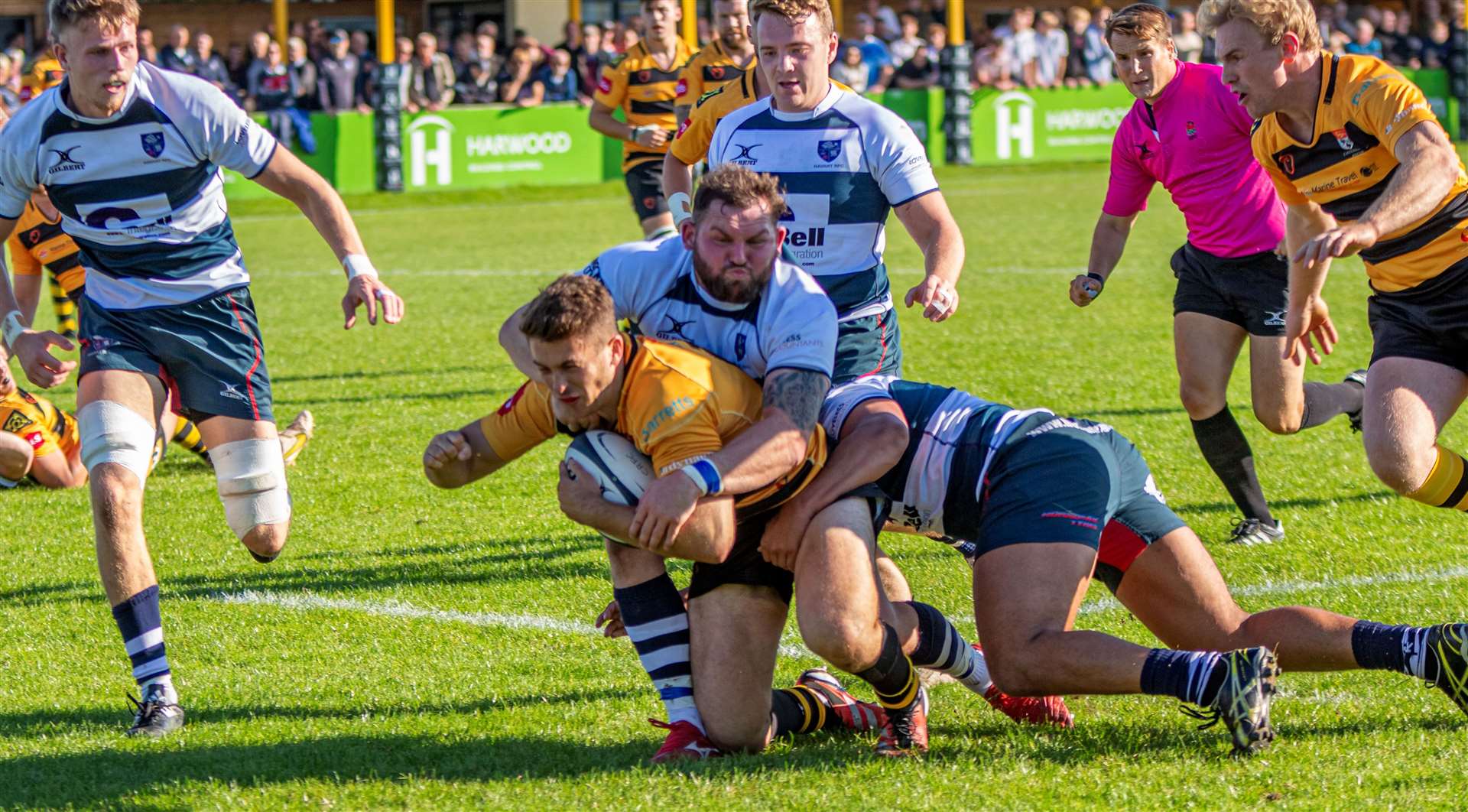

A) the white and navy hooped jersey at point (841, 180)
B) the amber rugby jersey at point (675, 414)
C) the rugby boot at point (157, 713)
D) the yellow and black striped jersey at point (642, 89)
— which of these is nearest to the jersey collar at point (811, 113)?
the white and navy hooped jersey at point (841, 180)

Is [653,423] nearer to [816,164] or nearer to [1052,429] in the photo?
[1052,429]

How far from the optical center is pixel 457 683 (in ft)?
17.1

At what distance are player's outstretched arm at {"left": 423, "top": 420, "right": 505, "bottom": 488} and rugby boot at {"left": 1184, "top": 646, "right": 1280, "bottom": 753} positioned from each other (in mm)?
1920

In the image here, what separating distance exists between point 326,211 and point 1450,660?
349 cm

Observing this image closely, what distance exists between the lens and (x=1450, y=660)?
168 inches

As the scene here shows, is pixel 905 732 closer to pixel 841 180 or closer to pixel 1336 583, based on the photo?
pixel 841 180

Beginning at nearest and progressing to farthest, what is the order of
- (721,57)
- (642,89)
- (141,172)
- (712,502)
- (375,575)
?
1. (712,502)
2. (141,172)
3. (375,575)
4. (721,57)
5. (642,89)

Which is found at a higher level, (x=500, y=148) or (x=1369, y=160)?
(x=1369, y=160)

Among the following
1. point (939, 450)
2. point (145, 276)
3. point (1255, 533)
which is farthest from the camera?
point (1255, 533)

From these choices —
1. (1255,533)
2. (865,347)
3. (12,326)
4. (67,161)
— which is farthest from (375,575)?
(1255,533)

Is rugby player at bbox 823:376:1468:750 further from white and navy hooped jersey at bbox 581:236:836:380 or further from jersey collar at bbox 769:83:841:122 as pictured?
jersey collar at bbox 769:83:841:122

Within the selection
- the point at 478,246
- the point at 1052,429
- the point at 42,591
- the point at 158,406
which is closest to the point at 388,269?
the point at 478,246

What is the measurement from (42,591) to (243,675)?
1.58 metres

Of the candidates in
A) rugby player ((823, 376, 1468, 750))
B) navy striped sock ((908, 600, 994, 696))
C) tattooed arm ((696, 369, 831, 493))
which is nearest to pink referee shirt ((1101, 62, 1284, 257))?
rugby player ((823, 376, 1468, 750))
